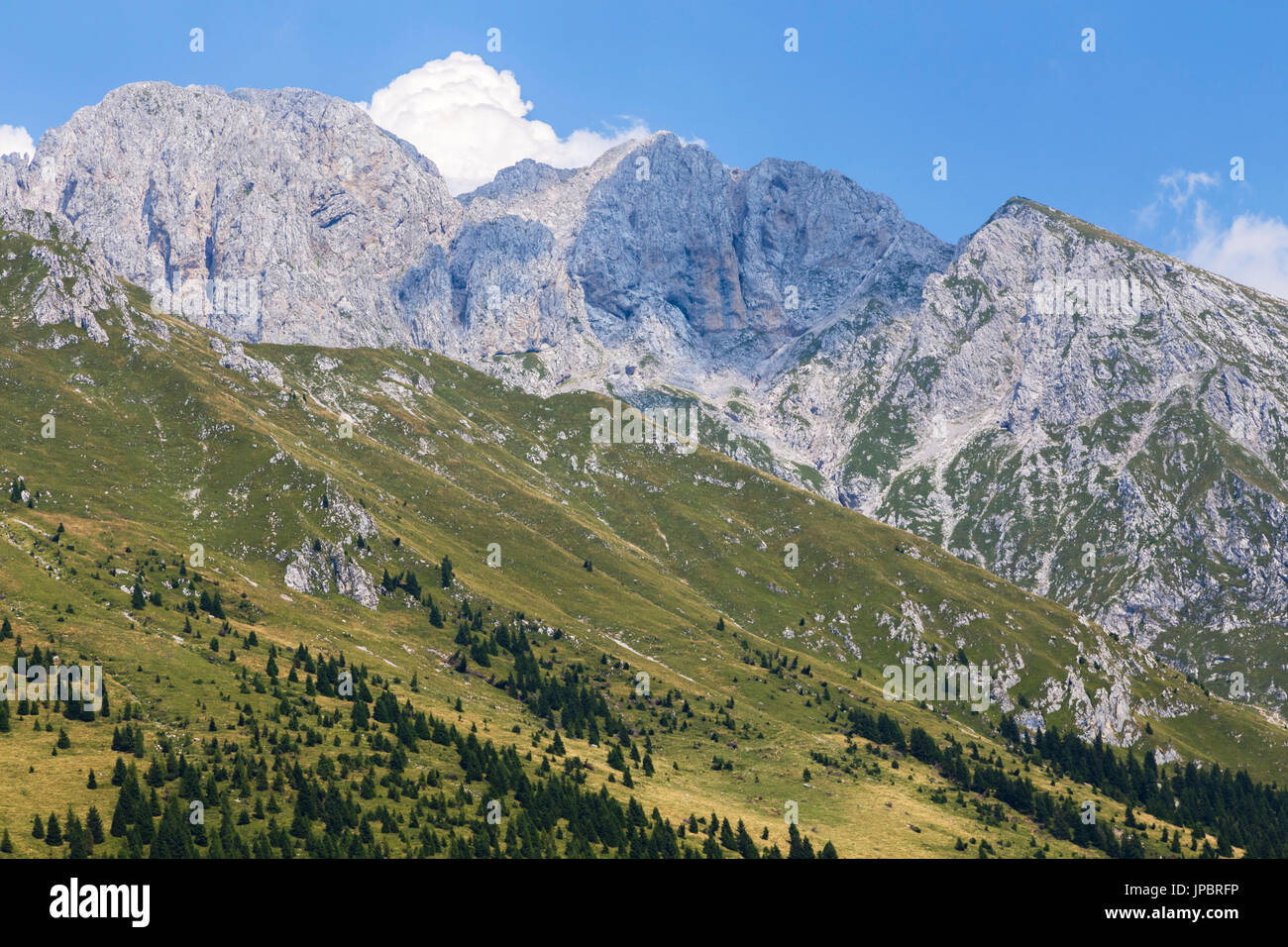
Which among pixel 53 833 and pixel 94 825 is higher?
pixel 94 825

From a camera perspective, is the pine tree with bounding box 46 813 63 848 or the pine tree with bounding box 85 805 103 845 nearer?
the pine tree with bounding box 46 813 63 848

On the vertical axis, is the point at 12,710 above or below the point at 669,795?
above

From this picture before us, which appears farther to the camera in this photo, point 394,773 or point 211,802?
point 394,773

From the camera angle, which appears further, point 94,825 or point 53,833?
point 94,825

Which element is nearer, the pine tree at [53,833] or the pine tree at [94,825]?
the pine tree at [53,833]
